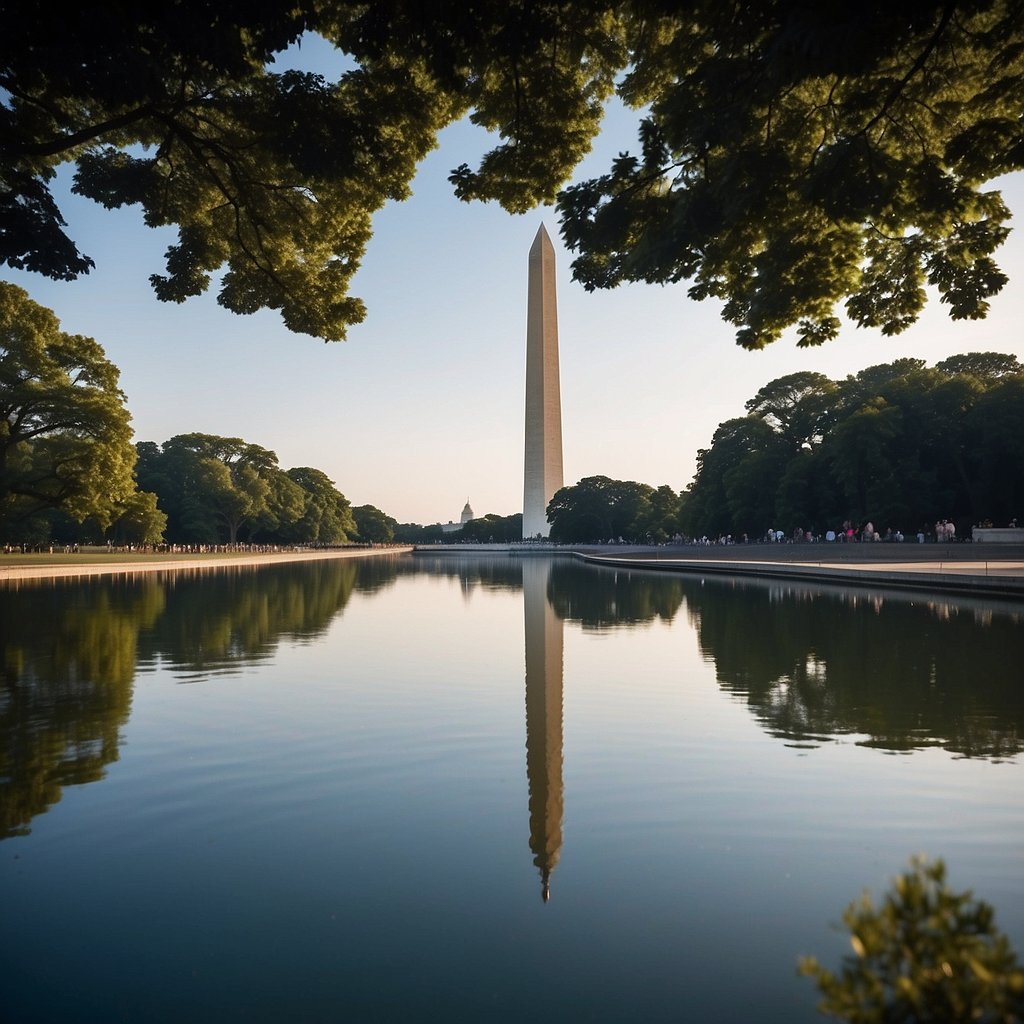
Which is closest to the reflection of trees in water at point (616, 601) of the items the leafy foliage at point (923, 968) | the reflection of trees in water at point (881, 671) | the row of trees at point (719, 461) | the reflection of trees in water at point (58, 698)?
the reflection of trees in water at point (881, 671)

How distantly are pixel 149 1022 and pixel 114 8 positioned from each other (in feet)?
22.1

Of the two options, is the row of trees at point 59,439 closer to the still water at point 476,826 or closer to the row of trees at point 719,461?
the row of trees at point 719,461

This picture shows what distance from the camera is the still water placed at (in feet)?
9.79

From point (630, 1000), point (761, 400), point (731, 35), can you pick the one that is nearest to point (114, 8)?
point (731, 35)

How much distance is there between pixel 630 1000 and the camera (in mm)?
2838

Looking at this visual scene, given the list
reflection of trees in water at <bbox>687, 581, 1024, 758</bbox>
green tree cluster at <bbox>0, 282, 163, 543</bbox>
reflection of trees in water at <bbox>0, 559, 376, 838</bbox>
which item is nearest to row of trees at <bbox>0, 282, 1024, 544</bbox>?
green tree cluster at <bbox>0, 282, 163, 543</bbox>

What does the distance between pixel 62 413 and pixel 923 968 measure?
123ft

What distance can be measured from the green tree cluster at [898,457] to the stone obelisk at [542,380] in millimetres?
17075

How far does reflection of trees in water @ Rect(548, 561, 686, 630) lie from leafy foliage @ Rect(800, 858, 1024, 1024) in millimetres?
12810

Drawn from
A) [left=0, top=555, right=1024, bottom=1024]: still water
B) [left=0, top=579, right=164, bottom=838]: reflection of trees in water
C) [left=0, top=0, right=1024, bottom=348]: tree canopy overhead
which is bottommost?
[left=0, top=555, right=1024, bottom=1024]: still water

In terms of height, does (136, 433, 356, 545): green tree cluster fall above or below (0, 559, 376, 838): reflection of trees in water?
above

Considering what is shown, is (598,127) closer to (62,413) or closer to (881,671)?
(881,671)

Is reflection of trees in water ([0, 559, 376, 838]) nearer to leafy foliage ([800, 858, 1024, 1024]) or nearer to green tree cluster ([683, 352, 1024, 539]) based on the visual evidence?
leafy foliage ([800, 858, 1024, 1024])

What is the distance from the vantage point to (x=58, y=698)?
300 inches
